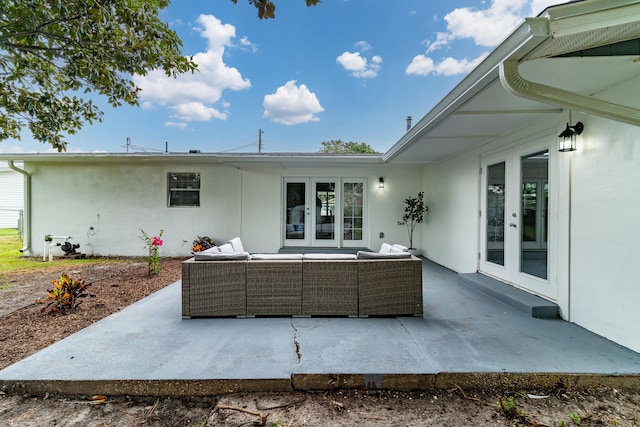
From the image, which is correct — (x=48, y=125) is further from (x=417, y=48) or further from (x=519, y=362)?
(x=417, y=48)

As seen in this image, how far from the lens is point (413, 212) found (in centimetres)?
719

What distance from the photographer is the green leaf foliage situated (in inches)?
109

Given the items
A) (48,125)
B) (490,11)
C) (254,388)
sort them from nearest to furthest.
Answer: (254,388) → (48,125) → (490,11)

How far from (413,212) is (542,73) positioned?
5051mm

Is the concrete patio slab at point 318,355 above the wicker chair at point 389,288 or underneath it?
underneath

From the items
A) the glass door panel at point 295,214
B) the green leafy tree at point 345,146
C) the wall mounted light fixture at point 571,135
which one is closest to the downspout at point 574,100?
the wall mounted light fixture at point 571,135

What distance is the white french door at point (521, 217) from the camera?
10.9ft

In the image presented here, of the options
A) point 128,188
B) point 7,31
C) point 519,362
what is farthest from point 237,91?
point 519,362

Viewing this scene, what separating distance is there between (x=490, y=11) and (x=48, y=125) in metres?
7.89

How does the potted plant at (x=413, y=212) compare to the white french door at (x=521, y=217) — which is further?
the potted plant at (x=413, y=212)

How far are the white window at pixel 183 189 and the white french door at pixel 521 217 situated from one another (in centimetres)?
672

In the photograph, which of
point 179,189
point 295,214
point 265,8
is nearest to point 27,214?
point 179,189

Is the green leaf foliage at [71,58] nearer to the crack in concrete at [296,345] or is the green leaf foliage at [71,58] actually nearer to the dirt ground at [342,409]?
the dirt ground at [342,409]

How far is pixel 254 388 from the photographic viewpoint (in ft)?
6.39
